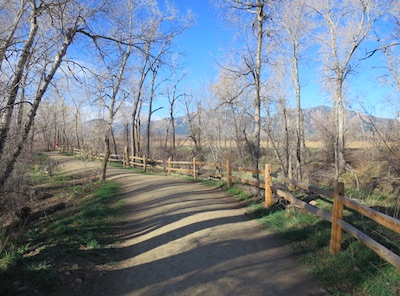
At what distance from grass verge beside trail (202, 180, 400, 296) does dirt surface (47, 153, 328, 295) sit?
22 cm

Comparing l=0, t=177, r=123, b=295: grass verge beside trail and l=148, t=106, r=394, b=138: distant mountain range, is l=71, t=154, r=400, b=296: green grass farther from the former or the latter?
l=148, t=106, r=394, b=138: distant mountain range

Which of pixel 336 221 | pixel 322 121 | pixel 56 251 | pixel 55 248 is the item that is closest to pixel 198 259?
pixel 336 221

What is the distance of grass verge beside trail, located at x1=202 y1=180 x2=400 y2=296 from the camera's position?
12.0ft

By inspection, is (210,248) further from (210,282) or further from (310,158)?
(310,158)

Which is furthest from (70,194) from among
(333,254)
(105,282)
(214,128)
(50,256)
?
(214,128)

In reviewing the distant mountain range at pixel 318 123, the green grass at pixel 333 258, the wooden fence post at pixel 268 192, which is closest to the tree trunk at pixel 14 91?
the green grass at pixel 333 258

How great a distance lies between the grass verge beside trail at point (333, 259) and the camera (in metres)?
3.65

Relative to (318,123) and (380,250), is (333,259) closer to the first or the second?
(380,250)

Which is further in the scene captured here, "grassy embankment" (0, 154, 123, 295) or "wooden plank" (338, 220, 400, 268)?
"grassy embankment" (0, 154, 123, 295)

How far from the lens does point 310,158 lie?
111ft

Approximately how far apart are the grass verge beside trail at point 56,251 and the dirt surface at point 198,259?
315 millimetres

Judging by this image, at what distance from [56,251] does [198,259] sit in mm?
2515

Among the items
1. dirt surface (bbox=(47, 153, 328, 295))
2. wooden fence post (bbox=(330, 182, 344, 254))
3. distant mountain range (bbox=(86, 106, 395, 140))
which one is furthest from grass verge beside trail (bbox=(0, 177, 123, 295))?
distant mountain range (bbox=(86, 106, 395, 140))

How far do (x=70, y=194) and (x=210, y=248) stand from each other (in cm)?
957
